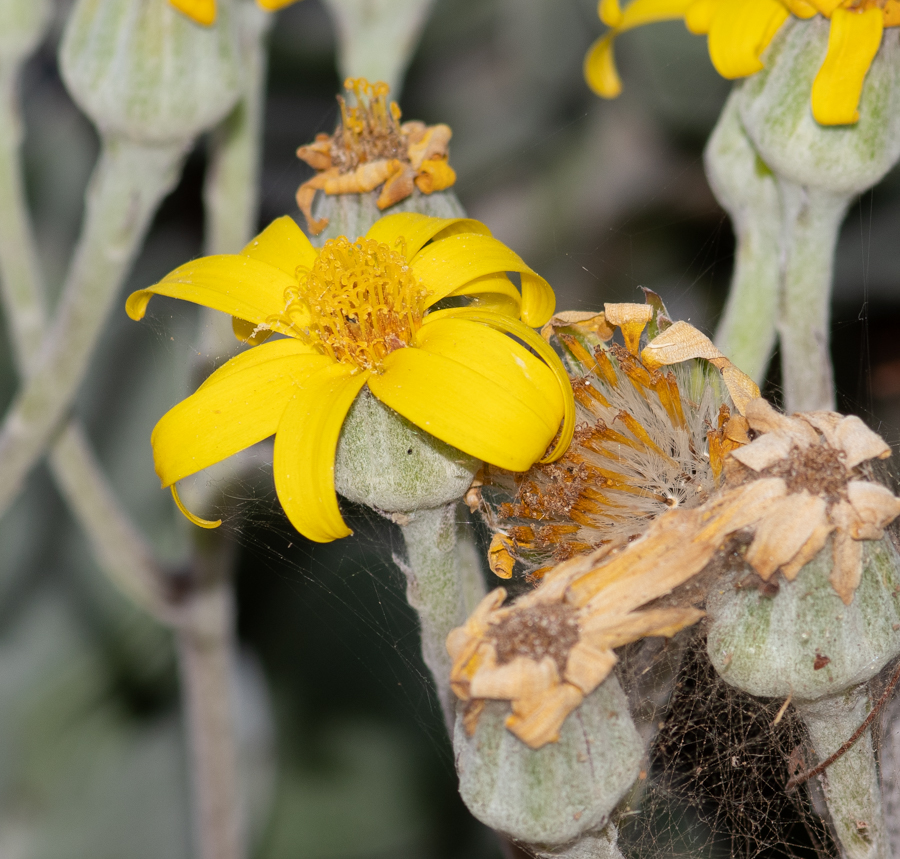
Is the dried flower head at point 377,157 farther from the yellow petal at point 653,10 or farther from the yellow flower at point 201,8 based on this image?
the yellow petal at point 653,10

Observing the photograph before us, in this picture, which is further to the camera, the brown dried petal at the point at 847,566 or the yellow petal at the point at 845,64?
the yellow petal at the point at 845,64

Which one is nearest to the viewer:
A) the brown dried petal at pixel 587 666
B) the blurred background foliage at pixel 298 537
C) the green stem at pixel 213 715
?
the brown dried petal at pixel 587 666

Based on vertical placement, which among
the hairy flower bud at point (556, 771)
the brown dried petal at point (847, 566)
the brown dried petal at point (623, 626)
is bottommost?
the hairy flower bud at point (556, 771)

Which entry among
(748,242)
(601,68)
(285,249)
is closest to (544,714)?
(285,249)

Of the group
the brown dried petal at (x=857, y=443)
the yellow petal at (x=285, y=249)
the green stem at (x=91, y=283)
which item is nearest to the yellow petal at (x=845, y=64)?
the brown dried petal at (x=857, y=443)

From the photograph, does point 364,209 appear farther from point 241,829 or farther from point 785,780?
point 241,829

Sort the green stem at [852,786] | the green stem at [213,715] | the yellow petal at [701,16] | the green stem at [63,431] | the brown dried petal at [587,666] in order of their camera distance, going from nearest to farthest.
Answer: the brown dried petal at [587,666] → the green stem at [852,786] → the yellow petal at [701,16] → the green stem at [63,431] → the green stem at [213,715]

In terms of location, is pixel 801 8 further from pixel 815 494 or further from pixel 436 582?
pixel 436 582
